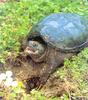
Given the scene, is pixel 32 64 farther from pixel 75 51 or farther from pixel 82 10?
pixel 82 10

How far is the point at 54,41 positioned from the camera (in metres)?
3.40

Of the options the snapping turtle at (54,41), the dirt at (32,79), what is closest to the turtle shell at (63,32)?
the snapping turtle at (54,41)

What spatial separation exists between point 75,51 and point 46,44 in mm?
289

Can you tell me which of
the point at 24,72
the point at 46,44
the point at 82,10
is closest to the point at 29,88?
the point at 24,72

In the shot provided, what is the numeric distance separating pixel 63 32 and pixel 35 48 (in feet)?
1.04

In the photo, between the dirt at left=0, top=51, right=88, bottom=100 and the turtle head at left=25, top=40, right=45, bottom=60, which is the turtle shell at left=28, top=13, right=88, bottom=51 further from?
the dirt at left=0, top=51, right=88, bottom=100

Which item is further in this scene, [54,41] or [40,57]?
[40,57]

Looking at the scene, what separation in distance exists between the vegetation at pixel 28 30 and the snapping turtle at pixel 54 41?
0.14 metres

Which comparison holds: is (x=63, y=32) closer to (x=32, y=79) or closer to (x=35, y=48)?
(x=35, y=48)

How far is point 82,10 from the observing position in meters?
4.75

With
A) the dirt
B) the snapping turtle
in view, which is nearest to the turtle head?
the snapping turtle

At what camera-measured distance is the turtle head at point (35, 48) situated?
3551 mm

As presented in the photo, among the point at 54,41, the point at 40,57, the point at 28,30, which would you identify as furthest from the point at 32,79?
the point at 28,30

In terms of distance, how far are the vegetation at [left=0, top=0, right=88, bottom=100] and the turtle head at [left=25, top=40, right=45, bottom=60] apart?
0.26 meters
